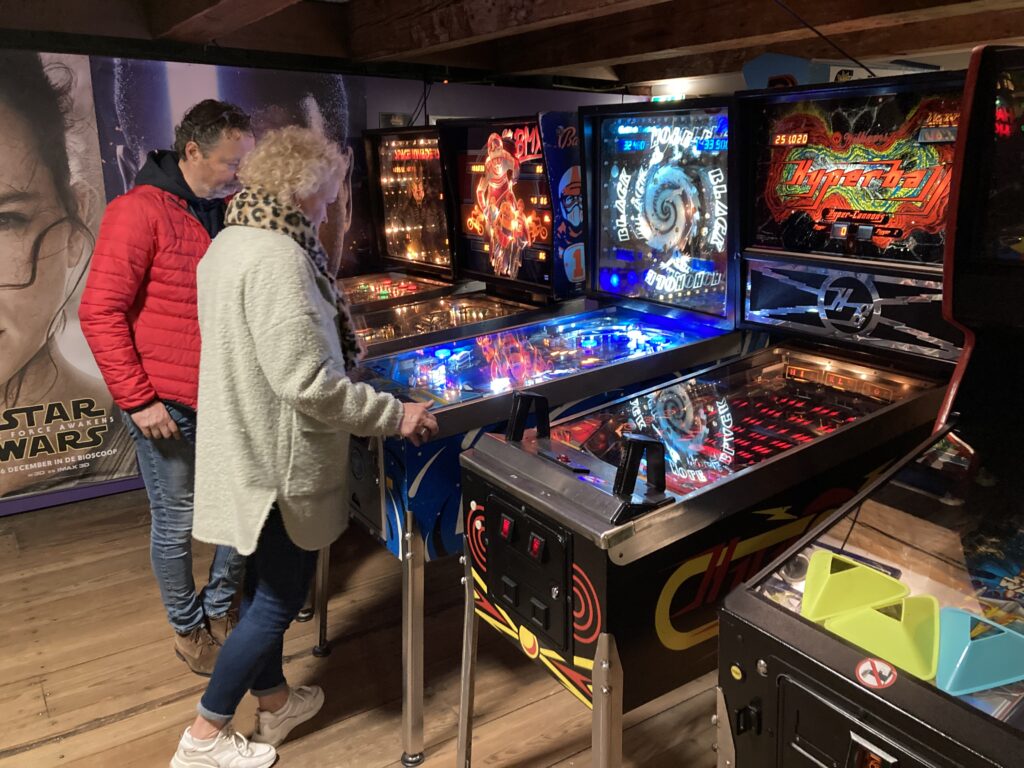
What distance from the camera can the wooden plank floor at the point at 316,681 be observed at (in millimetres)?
2068

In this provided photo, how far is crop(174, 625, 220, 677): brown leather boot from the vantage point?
2.35 meters

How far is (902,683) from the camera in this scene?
0.96m

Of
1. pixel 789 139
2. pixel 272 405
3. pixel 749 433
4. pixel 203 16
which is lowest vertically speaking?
pixel 749 433

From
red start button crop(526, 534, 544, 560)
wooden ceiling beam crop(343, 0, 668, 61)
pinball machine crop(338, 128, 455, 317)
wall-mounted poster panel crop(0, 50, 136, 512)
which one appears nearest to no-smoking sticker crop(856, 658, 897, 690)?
red start button crop(526, 534, 544, 560)

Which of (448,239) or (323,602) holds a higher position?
(448,239)

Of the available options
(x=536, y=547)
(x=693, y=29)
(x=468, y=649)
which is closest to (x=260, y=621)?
(x=468, y=649)

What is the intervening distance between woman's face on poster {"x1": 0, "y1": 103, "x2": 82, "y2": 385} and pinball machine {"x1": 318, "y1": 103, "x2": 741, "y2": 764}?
1702 millimetres

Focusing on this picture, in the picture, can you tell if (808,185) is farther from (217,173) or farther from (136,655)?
(136,655)

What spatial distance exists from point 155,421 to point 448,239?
1.62m

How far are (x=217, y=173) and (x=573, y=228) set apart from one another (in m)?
1.22

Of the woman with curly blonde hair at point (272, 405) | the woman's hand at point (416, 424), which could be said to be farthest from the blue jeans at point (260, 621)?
the woman's hand at point (416, 424)

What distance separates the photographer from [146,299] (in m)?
2.11

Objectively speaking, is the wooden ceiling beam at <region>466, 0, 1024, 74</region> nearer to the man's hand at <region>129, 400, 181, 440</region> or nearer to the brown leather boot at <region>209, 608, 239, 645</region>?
the man's hand at <region>129, 400, 181, 440</region>

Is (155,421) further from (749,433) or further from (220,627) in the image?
(749,433)
